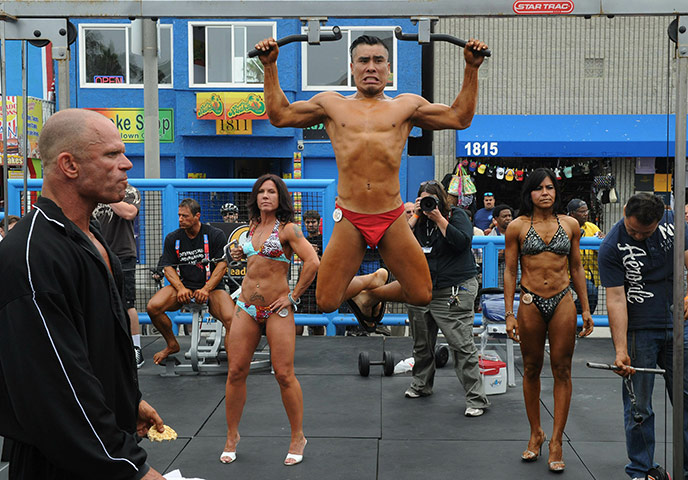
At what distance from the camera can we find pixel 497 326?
23.8 feet

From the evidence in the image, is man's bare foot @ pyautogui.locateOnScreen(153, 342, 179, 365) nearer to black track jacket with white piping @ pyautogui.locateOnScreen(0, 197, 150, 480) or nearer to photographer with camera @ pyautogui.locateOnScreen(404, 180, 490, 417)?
photographer with camera @ pyautogui.locateOnScreen(404, 180, 490, 417)

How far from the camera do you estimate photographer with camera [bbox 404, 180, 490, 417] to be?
Answer: 253 inches

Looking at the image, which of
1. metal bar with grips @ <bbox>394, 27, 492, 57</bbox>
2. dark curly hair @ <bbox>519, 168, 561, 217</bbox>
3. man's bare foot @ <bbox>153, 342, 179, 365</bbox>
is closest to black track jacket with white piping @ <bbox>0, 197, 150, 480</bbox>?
metal bar with grips @ <bbox>394, 27, 492, 57</bbox>

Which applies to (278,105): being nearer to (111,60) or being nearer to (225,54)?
(225,54)

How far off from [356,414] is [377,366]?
179 centimetres

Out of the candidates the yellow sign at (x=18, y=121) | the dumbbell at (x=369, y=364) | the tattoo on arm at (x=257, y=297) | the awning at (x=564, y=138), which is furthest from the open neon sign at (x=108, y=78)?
the tattoo on arm at (x=257, y=297)

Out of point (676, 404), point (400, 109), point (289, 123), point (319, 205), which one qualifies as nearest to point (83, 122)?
point (289, 123)

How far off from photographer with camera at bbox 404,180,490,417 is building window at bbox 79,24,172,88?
14279 mm

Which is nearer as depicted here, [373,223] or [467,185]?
[373,223]

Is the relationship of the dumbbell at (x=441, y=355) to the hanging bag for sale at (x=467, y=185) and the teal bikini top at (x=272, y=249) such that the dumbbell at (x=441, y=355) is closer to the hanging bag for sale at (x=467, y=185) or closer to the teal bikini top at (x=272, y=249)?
the teal bikini top at (x=272, y=249)

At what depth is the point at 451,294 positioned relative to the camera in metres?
6.56

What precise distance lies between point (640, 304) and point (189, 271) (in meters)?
4.78

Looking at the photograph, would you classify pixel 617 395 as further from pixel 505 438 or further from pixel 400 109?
pixel 400 109

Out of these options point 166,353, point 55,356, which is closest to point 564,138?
point 166,353
